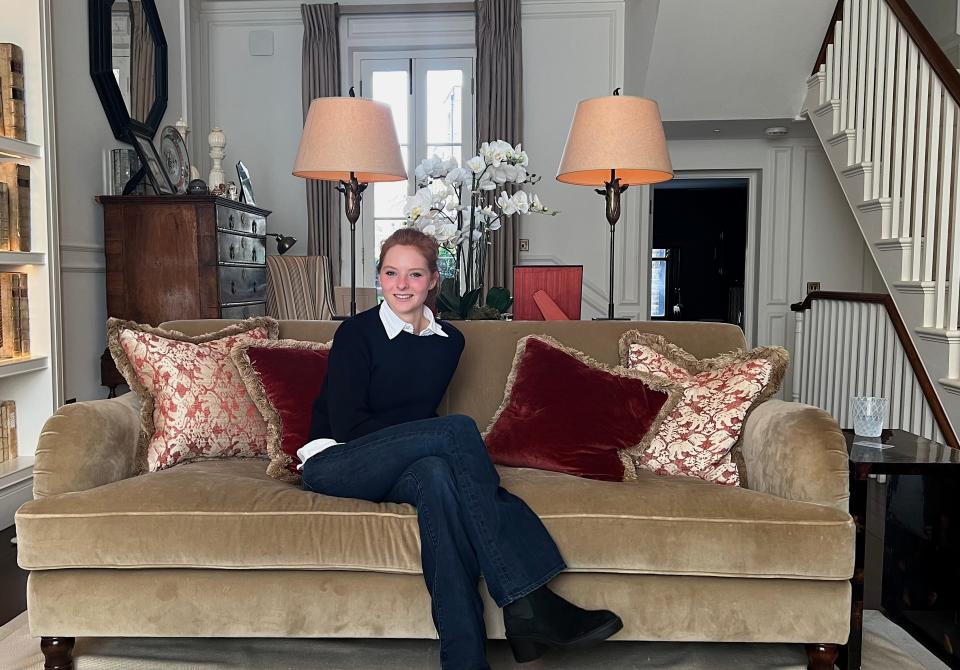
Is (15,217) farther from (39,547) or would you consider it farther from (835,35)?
(835,35)

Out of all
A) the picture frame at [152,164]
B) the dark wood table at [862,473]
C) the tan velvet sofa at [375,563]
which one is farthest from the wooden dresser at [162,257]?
Result: the dark wood table at [862,473]

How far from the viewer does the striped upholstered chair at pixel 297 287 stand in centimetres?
550

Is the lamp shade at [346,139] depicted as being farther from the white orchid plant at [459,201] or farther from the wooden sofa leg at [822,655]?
the wooden sofa leg at [822,655]

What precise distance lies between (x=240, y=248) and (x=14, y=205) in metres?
1.46

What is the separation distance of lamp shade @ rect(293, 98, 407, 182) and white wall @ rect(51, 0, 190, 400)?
6.16 ft

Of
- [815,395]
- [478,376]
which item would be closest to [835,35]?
[815,395]

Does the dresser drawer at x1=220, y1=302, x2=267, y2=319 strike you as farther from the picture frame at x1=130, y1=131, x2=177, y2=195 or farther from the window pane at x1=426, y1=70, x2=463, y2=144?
the window pane at x1=426, y1=70, x2=463, y2=144

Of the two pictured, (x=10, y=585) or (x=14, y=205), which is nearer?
(x=10, y=585)

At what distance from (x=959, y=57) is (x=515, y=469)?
4.38 meters

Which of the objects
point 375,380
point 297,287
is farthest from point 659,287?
point 375,380

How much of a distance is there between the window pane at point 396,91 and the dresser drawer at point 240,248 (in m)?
1.73

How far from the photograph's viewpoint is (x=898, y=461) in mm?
2035

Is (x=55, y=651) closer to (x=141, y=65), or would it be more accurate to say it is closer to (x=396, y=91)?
(x=141, y=65)

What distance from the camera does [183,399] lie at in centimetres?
242
